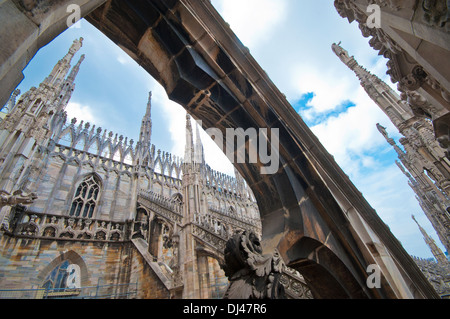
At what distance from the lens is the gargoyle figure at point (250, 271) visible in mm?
1349

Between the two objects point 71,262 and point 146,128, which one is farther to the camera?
point 146,128

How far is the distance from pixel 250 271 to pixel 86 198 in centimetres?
1819

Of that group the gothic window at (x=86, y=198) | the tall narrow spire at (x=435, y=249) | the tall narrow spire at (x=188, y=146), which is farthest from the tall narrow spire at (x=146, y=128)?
the tall narrow spire at (x=435, y=249)

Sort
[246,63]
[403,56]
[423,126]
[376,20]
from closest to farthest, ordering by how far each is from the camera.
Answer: [246,63]
[376,20]
[403,56]
[423,126]

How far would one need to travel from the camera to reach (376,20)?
3029mm

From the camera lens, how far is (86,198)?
15914mm

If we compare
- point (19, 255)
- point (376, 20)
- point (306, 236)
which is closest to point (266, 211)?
point (306, 236)

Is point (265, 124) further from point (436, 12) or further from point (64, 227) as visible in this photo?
point (64, 227)

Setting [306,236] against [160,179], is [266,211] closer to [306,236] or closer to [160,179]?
[306,236]

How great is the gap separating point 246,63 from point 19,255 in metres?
15.9

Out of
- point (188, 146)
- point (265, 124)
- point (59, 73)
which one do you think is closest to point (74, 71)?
point (59, 73)

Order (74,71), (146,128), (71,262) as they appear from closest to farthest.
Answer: (71,262)
(74,71)
(146,128)

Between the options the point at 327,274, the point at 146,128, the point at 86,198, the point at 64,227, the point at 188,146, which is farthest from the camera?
the point at 146,128

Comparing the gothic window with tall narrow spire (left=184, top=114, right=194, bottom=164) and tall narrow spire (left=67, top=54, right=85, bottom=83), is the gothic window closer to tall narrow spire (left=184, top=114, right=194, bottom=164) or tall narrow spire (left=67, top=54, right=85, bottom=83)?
tall narrow spire (left=184, top=114, right=194, bottom=164)
